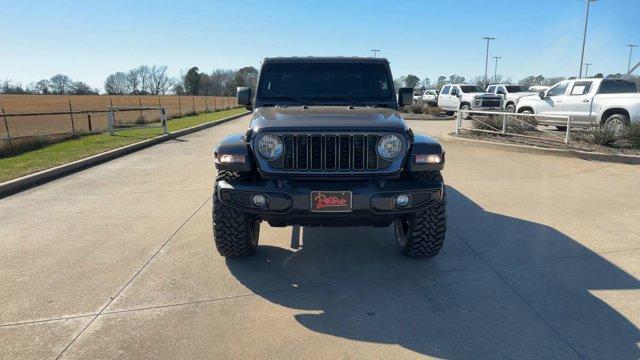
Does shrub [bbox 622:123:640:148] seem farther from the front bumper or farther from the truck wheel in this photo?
the truck wheel

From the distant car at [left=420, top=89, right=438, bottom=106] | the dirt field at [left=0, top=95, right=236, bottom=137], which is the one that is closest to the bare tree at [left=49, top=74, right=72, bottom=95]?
the dirt field at [left=0, top=95, right=236, bottom=137]

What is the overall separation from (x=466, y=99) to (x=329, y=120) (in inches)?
839

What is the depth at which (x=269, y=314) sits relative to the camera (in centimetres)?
328

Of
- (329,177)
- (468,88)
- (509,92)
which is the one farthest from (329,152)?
(468,88)

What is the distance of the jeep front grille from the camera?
3.63 meters

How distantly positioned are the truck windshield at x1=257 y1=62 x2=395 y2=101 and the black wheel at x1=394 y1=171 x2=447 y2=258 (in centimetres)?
160

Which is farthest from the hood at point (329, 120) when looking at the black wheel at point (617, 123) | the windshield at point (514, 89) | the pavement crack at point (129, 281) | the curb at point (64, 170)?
the windshield at point (514, 89)

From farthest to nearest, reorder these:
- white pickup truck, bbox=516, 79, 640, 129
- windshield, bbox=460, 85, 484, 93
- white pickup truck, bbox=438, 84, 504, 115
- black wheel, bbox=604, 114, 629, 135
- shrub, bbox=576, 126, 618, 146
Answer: windshield, bbox=460, 85, 484, 93
white pickup truck, bbox=438, 84, 504, 115
white pickup truck, bbox=516, 79, 640, 129
black wheel, bbox=604, 114, 629, 135
shrub, bbox=576, 126, 618, 146

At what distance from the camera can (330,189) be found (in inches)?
136

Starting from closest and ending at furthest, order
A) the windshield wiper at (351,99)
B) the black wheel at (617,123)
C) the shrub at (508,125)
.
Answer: the windshield wiper at (351,99), the black wheel at (617,123), the shrub at (508,125)

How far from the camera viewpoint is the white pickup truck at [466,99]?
22.1 m

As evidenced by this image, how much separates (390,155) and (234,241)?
1598 millimetres

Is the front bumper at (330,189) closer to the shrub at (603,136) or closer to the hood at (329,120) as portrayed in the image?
the hood at (329,120)

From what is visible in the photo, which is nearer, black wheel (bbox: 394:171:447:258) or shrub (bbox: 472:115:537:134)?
black wheel (bbox: 394:171:447:258)
